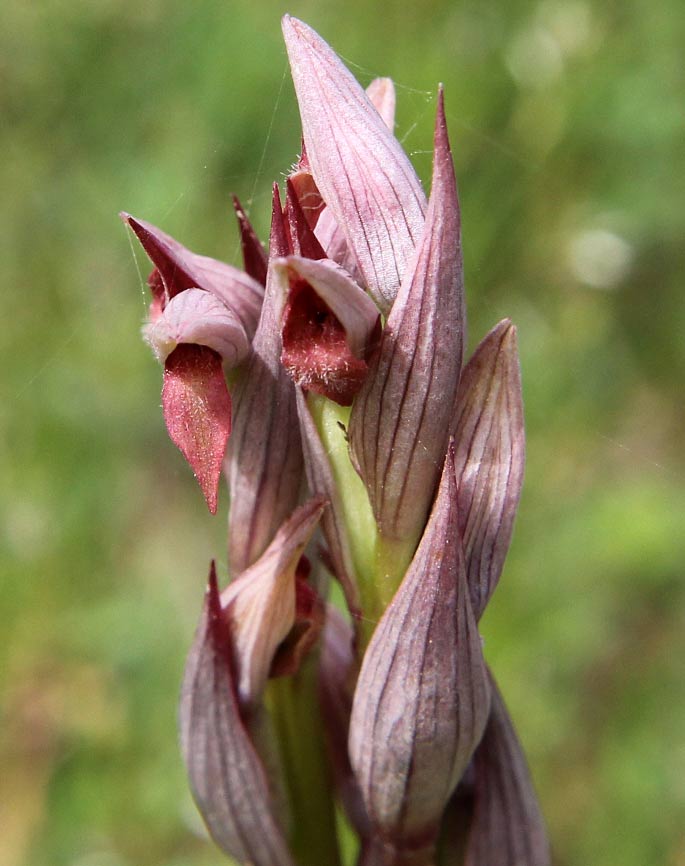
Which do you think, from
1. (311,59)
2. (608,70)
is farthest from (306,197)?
(608,70)

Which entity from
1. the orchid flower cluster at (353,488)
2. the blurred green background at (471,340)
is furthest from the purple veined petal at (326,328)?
the blurred green background at (471,340)

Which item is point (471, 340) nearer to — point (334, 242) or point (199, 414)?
point (334, 242)

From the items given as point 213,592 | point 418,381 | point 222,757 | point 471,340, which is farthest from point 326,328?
point 471,340

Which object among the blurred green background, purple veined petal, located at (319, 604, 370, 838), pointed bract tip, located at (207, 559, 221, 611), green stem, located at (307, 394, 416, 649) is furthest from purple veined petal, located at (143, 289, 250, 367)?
the blurred green background

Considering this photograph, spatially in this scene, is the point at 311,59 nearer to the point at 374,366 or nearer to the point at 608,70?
the point at 374,366

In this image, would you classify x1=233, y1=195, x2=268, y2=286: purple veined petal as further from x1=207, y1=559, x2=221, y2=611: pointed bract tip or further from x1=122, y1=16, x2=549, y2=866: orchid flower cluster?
x1=207, y1=559, x2=221, y2=611: pointed bract tip

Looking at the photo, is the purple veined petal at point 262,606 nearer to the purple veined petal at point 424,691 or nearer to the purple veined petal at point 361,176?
the purple veined petal at point 424,691

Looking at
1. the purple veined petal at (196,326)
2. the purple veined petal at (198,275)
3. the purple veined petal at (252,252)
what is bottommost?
the purple veined petal at (196,326)
